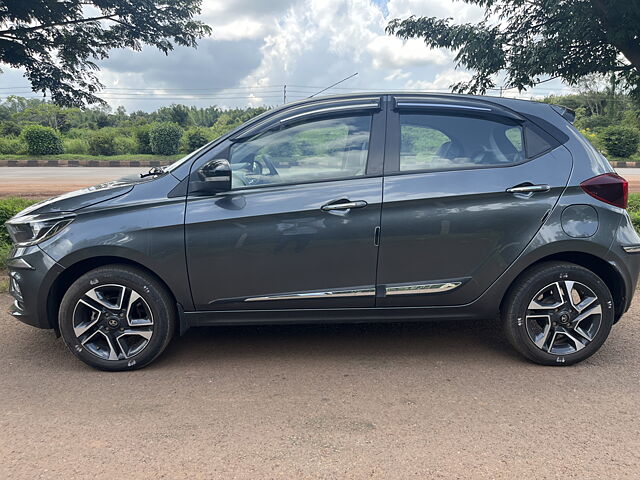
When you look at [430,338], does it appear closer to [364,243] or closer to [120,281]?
[364,243]

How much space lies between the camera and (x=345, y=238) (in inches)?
129

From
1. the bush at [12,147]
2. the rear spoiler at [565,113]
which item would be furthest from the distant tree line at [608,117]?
the bush at [12,147]

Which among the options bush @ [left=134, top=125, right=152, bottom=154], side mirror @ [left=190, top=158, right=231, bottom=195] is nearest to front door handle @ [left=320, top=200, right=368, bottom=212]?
side mirror @ [left=190, top=158, right=231, bottom=195]

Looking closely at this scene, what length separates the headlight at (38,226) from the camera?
330cm

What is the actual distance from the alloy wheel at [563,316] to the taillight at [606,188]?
0.61 meters

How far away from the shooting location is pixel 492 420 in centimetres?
280

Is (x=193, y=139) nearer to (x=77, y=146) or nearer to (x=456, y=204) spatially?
(x=77, y=146)

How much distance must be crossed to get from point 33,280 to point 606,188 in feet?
12.8

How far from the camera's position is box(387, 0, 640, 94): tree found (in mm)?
7414

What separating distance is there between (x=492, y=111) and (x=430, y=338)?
5.94ft

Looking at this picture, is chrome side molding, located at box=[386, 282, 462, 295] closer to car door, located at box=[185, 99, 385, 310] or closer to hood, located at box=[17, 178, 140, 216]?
car door, located at box=[185, 99, 385, 310]

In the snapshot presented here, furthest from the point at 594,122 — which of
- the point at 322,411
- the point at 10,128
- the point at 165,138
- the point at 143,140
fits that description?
the point at 322,411

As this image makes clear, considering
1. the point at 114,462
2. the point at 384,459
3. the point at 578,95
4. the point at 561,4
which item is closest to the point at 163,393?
the point at 114,462

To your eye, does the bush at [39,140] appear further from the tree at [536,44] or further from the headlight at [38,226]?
the headlight at [38,226]
